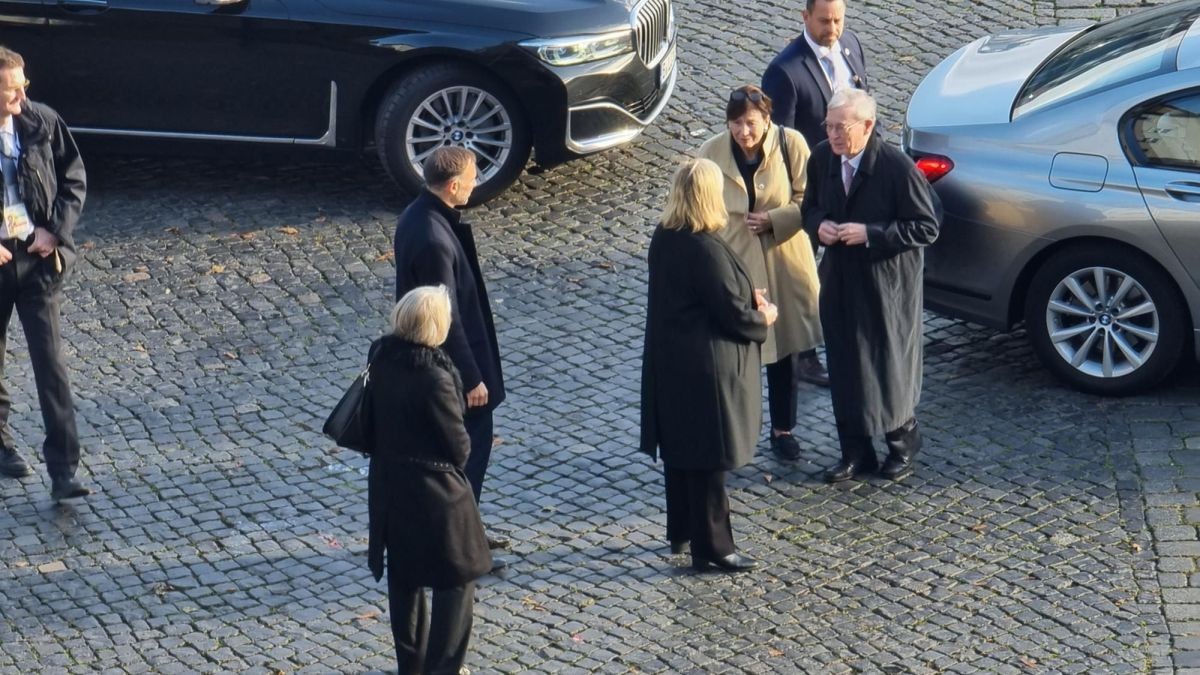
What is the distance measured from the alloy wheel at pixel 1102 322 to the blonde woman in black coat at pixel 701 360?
200 centimetres

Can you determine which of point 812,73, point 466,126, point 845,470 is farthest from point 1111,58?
point 466,126

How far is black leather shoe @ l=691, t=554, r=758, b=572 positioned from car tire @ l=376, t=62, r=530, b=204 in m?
4.12

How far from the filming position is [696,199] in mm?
7121

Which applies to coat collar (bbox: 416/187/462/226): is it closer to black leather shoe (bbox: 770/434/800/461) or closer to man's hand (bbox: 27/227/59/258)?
man's hand (bbox: 27/227/59/258)

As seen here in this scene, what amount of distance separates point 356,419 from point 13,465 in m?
2.74

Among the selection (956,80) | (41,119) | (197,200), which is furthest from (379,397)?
(197,200)

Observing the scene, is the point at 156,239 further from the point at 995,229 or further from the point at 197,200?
the point at 995,229

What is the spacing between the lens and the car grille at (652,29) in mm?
→ 11375

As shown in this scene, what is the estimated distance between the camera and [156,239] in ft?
35.9

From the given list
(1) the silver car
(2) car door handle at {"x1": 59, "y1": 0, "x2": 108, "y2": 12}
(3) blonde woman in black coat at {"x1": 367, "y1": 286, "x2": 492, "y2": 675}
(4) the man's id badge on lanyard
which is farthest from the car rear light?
(2) car door handle at {"x1": 59, "y1": 0, "x2": 108, "y2": 12}

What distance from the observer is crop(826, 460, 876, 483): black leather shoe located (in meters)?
8.27

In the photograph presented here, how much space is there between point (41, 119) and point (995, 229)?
14.7 feet

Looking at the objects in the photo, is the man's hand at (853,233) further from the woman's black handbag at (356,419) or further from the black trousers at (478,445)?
the woman's black handbag at (356,419)

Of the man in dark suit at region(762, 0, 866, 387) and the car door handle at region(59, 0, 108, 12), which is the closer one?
the man in dark suit at region(762, 0, 866, 387)
